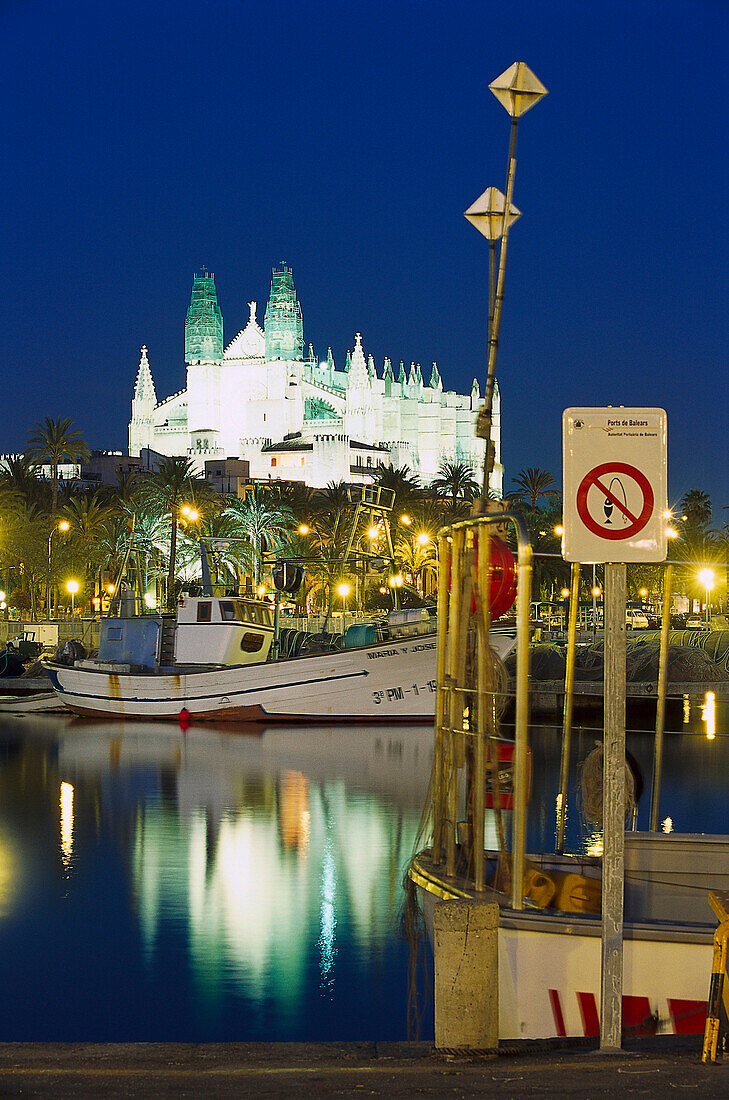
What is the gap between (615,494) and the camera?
217 inches

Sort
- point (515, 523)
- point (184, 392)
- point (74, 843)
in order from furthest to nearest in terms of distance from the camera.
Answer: point (184, 392), point (74, 843), point (515, 523)

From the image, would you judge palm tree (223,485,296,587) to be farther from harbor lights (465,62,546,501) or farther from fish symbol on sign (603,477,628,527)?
fish symbol on sign (603,477,628,527)

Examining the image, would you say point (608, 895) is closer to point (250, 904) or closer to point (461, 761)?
point (461, 761)

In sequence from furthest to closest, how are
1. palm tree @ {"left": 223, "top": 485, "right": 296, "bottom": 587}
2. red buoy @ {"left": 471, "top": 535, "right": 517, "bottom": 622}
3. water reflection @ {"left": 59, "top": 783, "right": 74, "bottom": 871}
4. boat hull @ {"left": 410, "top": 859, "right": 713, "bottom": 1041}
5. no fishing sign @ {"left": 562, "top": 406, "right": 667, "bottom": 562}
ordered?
palm tree @ {"left": 223, "top": 485, "right": 296, "bottom": 587} < water reflection @ {"left": 59, "top": 783, "right": 74, "bottom": 871} < red buoy @ {"left": 471, "top": 535, "right": 517, "bottom": 622} < boat hull @ {"left": 410, "top": 859, "right": 713, "bottom": 1041} < no fishing sign @ {"left": 562, "top": 406, "right": 667, "bottom": 562}

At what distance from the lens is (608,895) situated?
5785 millimetres

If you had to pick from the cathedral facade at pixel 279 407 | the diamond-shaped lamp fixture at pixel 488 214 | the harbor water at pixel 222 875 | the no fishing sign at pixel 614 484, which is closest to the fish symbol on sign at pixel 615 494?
the no fishing sign at pixel 614 484

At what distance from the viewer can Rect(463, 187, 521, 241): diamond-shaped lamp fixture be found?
36.0 feet

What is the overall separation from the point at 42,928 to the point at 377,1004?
13.8 feet

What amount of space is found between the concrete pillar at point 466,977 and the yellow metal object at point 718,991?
987 mm

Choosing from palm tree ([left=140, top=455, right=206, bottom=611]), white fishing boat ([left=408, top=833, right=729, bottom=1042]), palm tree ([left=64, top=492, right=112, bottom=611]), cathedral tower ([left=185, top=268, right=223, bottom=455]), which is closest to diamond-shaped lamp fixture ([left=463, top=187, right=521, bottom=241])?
white fishing boat ([left=408, top=833, right=729, bottom=1042])

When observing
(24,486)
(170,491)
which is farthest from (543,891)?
(24,486)

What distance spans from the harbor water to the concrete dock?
3484 mm

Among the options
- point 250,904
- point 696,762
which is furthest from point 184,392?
point 250,904

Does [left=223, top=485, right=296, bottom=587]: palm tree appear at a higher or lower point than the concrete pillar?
higher
